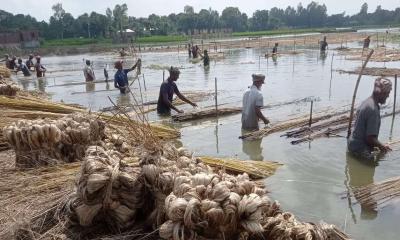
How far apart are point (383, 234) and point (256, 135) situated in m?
3.99

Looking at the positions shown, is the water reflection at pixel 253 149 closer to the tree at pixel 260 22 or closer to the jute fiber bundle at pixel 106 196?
the jute fiber bundle at pixel 106 196

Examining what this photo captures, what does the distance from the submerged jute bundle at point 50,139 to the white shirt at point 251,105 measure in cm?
359

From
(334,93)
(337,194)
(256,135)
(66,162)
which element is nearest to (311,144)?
(256,135)

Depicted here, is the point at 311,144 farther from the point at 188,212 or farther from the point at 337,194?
the point at 188,212

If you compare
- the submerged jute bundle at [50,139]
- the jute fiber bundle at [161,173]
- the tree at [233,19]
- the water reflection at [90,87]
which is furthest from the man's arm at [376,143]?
the tree at [233,19]

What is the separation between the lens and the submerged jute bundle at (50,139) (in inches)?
221

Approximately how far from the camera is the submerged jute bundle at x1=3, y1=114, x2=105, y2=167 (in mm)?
5617

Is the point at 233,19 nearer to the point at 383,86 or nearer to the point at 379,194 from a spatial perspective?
the point at 383,86

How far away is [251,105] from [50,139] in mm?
4384

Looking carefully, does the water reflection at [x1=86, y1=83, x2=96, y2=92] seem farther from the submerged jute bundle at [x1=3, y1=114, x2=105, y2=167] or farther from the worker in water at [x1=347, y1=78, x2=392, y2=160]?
the worker in water at [x1=347, y1=78, x2=392, y2=160]

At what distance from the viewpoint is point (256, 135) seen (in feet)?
28.6

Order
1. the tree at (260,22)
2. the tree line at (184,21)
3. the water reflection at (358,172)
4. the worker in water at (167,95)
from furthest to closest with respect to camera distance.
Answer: the tree at (260,22)
the tree line at (184,21)
the worker in water at (167,95)
the water reflection at (358,172)

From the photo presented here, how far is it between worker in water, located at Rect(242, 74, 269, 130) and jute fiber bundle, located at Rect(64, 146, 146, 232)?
17.1 feet

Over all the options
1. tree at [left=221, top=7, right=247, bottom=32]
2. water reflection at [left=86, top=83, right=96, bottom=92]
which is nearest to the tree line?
tree at [left=221, top=7, right=247, bottom=32]
